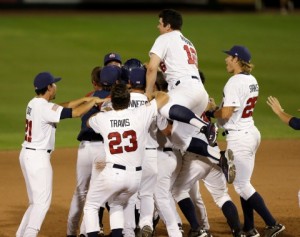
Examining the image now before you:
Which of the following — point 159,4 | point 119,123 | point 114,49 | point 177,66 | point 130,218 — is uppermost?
point 159,4

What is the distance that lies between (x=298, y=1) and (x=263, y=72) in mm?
13351

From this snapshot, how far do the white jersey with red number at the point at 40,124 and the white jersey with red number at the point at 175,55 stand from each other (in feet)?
4.95

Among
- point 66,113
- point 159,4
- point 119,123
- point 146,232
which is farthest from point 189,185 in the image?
point 159,4

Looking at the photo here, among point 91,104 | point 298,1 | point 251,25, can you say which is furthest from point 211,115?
point 298,1

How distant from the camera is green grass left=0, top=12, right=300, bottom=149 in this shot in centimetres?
1862

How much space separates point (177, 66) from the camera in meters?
10.5

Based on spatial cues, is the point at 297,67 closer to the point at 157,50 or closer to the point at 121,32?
the point at 121,32

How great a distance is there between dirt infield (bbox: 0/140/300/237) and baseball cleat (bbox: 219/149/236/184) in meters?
1.25

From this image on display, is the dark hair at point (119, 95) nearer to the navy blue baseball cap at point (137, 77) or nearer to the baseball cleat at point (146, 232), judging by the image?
the navy blue baseball cap at point (137, 77)

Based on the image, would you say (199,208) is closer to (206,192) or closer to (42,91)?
(206,192)

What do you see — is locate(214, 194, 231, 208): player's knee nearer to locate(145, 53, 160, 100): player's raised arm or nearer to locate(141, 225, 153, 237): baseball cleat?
locate(141, 225, 153, 237): baseball cleat

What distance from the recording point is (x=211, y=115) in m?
10.9

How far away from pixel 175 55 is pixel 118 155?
1814 millimetres

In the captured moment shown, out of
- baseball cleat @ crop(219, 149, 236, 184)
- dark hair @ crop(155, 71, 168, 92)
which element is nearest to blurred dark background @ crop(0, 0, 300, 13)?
dark hair @ crop(155, 71, 168, 92)
